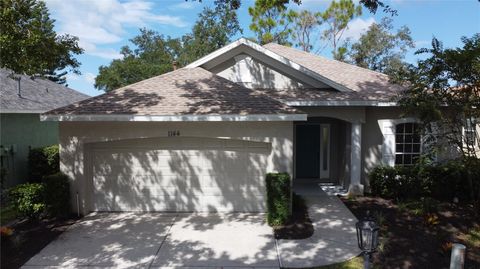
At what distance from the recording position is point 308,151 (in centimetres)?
1454

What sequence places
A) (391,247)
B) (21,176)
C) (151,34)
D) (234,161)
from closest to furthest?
(391,247)
(234,161)
(21,176)
(151,34)

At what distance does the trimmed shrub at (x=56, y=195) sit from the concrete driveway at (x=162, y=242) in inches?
25.4

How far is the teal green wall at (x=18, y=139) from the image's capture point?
13312 millimetres

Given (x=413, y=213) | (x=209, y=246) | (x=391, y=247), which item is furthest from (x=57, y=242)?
(x=413, y=213)

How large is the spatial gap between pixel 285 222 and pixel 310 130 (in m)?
5.84

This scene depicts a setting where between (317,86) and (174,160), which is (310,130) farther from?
(174,160)

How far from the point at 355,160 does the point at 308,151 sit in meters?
2.55

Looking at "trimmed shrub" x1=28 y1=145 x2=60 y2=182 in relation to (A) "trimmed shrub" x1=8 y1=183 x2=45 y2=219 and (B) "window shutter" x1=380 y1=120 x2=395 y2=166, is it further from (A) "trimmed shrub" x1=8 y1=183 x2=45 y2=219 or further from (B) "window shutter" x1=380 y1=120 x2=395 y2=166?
(B) "window shutter" x1=380 y1=120 x2=395 y2=166

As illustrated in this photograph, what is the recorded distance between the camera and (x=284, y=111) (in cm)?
972

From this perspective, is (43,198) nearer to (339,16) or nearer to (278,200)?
(278,200)

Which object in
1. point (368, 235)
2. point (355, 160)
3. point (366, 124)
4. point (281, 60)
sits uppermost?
point (281, 60)

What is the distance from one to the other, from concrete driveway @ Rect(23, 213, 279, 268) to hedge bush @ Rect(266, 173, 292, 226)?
1.19 feet

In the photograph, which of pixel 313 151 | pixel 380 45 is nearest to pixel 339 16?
pixel 380 45

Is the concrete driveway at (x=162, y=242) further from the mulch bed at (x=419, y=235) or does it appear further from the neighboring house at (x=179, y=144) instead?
the mulch bed at (x=419, y=235)
